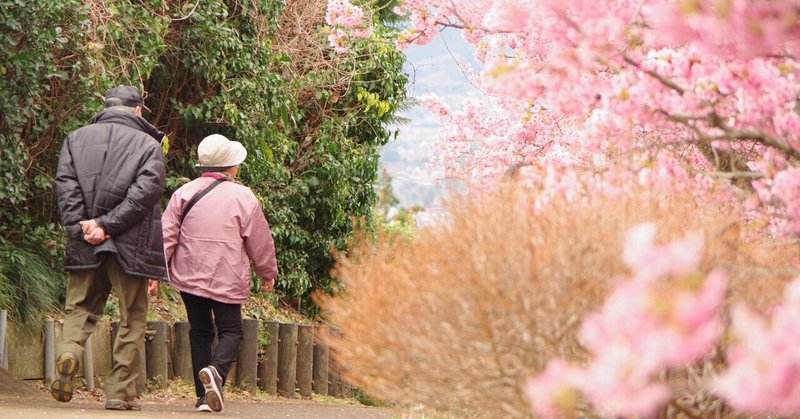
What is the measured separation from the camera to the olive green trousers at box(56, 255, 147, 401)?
7.36 meters

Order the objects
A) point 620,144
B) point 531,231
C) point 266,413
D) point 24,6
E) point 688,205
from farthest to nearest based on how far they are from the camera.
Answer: point 266,413
point 24,6
point 620,144
point 688,205
point 531,231

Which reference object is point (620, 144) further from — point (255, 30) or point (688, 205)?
point (255, 30)

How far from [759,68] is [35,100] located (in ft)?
20.3

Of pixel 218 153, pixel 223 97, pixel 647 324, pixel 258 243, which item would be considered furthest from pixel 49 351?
pixel 647 324

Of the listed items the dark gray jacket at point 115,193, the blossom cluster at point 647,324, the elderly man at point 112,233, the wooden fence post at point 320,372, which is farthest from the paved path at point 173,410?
the blossom cluster at point 647,324

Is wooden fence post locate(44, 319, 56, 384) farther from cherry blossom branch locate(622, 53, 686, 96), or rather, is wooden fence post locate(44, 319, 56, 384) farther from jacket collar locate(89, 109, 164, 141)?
cherry blossom branch locate(622, 53, 686, 96)

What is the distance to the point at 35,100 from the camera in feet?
30.0

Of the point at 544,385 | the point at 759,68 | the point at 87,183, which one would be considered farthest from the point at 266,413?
the point at 544,385

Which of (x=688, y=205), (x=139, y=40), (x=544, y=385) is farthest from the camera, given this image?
Answer: (x=139, y=40)

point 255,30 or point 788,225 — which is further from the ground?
point 255,30

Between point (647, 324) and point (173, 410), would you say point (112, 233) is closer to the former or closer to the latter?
point (173, 410)

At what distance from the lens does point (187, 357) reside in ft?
34.1

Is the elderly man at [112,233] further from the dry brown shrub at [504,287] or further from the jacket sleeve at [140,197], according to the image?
the dry brown shrub at [504,287]

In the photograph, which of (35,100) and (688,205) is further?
(35,100)
